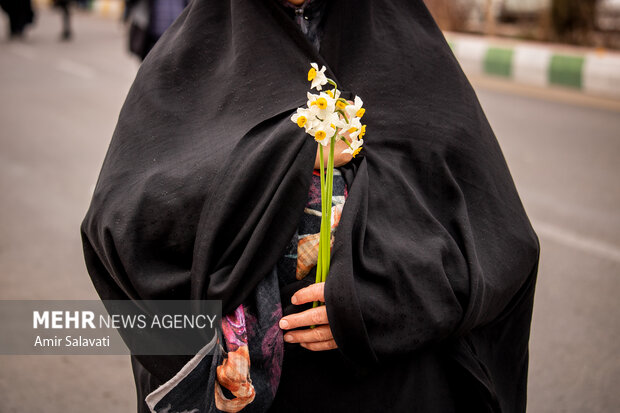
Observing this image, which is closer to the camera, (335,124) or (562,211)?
(335,124)

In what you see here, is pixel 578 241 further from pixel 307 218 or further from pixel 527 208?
pixel 307 218

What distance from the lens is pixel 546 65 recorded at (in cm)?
947

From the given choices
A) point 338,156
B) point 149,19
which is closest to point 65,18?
point 149,19

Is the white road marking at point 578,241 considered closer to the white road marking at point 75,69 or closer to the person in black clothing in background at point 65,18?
the white road marking at point 75,69

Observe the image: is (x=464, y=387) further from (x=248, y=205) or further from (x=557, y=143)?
(x=557, y=143)

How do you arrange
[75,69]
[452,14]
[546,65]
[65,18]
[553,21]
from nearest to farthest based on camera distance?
[546,65]
[75,69]
[553,21]
[452,14]
[65,18]

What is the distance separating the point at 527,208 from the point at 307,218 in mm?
3747

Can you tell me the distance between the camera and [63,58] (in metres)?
11.2

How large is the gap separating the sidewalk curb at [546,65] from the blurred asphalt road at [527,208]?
49cm

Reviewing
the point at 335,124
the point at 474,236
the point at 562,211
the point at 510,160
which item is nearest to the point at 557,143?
the point at 510,160

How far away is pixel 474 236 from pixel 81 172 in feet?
15.1

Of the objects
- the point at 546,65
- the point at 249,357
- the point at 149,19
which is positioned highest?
the point at 249,357

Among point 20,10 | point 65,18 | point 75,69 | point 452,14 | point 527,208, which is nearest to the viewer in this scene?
point 527,208

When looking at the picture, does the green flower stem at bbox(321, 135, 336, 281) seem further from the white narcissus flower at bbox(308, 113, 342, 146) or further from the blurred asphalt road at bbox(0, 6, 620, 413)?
the blurred asphalt road at bbox(0, 6, 620, 413)
